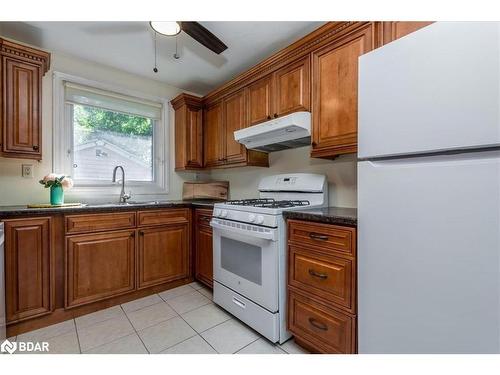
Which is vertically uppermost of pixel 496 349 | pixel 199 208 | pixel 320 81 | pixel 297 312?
pixel 320 81

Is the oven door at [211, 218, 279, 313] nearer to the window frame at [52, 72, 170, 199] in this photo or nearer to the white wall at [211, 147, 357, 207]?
the white wall at [211, 147, 357, 207]

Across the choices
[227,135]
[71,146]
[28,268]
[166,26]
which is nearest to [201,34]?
[166,26]

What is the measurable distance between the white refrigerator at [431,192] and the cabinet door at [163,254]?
1.80m

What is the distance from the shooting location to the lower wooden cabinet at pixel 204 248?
7.53 ft

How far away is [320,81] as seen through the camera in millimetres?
1686

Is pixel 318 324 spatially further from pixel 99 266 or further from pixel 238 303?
pixel 99 266

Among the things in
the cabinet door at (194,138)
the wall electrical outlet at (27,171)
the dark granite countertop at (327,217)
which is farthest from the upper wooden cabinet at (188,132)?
the dark granite countertop at (327,217)

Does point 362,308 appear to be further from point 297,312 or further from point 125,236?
point 125,236

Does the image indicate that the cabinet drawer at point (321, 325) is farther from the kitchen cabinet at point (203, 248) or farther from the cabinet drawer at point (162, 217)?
the cabinet drawer at point (162, 217)

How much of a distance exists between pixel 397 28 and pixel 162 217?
2.29 metres

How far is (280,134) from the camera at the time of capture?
6.38 ft

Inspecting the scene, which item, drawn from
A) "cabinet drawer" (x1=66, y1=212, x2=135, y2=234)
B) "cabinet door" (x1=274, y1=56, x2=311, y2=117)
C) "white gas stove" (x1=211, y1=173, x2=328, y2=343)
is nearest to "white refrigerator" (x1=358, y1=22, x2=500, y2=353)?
"white gas stove" (x1=211, y1=173, x2=328, y2=343)

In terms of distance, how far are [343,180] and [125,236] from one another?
1.93 m

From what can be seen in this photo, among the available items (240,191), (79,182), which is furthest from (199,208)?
(79,182)
